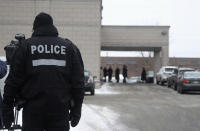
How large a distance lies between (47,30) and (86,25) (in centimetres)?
3316

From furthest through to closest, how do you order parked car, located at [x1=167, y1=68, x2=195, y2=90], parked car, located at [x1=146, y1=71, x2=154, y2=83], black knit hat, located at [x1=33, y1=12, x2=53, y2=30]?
1. parked car, located at [x1=146, y1=71, x2=154, y2=83]
2. parked car, located at [x1=167, y1=68, x2=195, y2=90]
3. black knit hat, located at [x1=33, y1=12, x2=53, y2=30]

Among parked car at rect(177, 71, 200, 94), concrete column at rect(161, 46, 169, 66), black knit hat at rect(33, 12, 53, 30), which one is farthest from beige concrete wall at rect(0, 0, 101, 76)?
black knit hat at rect(33, 12, 53, 30)

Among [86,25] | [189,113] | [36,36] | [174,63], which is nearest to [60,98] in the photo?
[36,36]

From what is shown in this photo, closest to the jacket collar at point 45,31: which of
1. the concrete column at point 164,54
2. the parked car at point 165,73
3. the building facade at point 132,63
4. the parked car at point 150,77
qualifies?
the parked car at point 165,73

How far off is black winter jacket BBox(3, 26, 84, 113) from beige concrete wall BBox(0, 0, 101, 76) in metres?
33.1

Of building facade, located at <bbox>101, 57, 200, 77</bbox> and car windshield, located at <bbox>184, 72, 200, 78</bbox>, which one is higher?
car windshield, located at <bbox>184, 72, 200, 78</bbox>

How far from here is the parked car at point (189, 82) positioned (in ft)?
86.5

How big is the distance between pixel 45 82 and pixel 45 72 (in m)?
0.10

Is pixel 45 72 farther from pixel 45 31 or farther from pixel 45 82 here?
pixel 45 31

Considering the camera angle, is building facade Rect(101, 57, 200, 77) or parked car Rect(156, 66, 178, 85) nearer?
parked car Rect(156, 66, 178, 85)

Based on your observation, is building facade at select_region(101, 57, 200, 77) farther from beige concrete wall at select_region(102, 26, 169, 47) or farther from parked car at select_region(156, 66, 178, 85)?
parked car at select_region(156, 66, 178, 85)

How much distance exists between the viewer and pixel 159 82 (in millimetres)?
39156

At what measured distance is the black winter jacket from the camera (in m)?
4.52

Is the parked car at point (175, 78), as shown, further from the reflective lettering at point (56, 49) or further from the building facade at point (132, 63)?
the building facade at point (132, 63)
